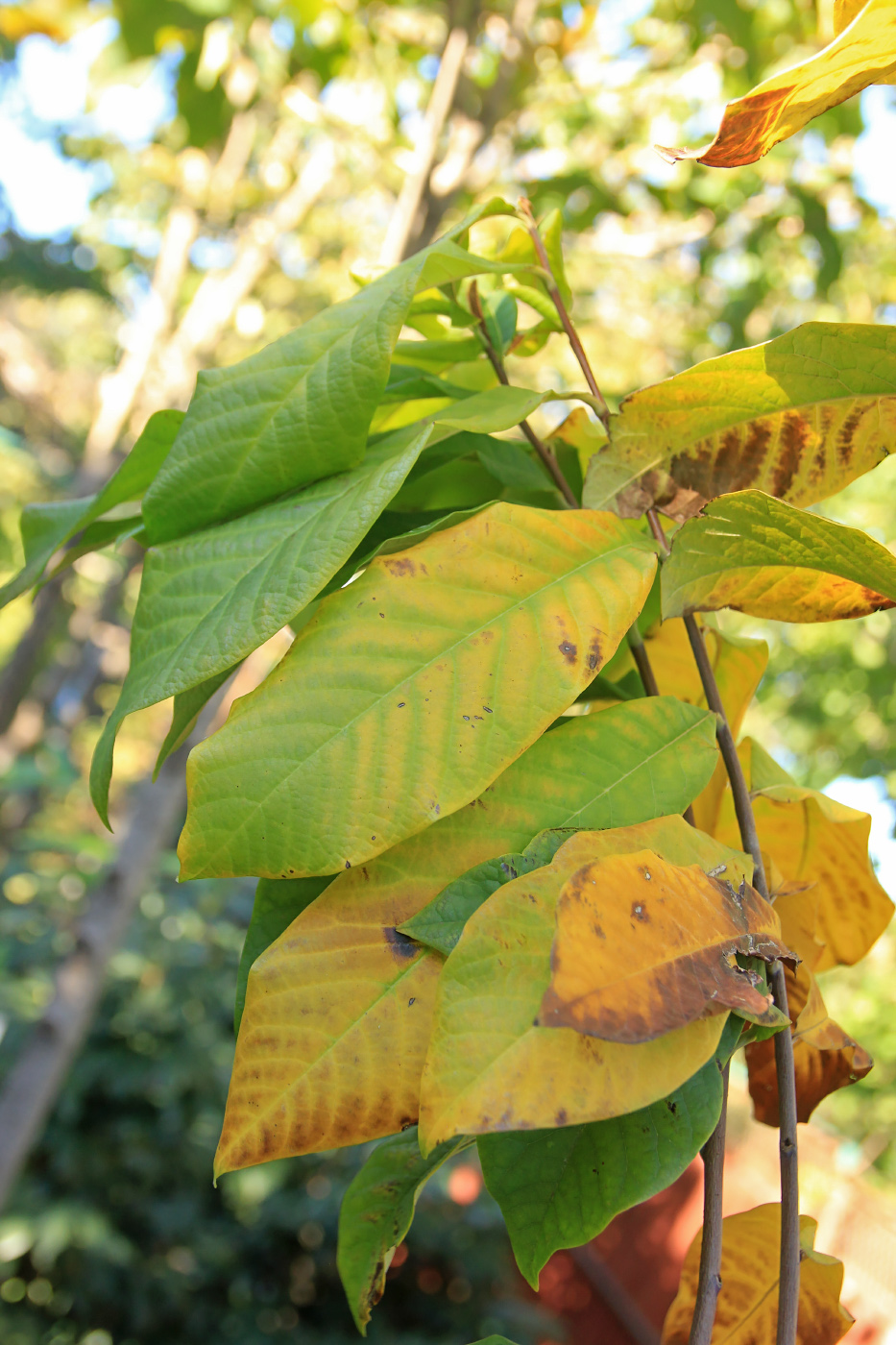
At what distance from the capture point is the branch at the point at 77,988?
55.5 inches

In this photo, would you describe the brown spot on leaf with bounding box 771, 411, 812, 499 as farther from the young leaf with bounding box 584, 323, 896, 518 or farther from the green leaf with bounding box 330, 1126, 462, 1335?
the green leaf with bounding box 330, 1126, 462, 1335

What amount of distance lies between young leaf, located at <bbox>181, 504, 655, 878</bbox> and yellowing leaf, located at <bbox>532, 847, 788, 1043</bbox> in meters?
0.04

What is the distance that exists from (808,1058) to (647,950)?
148mm

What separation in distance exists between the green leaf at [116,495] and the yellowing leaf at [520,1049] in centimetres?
21

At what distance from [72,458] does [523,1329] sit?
412 cm

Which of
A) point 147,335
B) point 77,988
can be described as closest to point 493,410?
point 77,988

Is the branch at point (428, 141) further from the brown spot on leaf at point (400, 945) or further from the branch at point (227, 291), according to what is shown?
the brown spot on leaf at point (400, 945)

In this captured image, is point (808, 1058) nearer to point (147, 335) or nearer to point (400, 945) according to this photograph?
point (400, 945)

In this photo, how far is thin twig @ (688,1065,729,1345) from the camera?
0.23 meters

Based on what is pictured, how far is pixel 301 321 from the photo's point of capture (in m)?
2.02

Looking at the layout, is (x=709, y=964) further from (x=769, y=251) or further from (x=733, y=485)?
(x=769, y=251)

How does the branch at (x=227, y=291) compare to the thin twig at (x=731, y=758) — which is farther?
the branch at (x=227, y=291)

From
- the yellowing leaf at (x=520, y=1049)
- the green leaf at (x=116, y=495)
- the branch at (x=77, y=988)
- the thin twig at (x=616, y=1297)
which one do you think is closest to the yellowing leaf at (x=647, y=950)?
the yellowing leaf at (x=520, y=1049)

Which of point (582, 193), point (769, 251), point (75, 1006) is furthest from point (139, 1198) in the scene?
point (769, 251)
